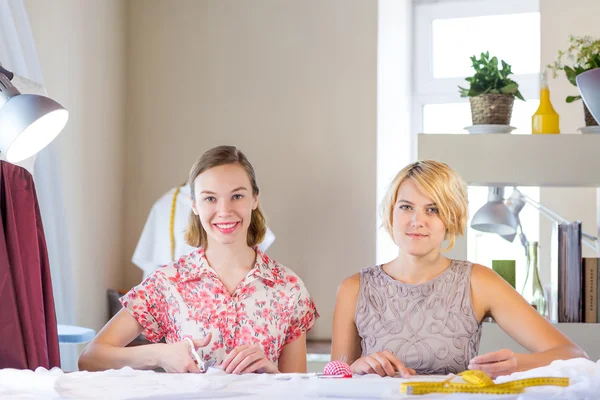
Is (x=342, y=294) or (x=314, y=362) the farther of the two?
(x=314, y=362)

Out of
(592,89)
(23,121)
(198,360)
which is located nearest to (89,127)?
(23,121)

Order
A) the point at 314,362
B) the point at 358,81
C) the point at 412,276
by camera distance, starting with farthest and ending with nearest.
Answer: the point at 358,81 → the point at 314,362 → the point at 412,276

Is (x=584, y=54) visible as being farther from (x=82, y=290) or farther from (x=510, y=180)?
(x=82, y=290)

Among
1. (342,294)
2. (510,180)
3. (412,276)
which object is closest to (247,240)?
(342,294)

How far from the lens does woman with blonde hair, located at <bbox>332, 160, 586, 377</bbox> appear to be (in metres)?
1.87

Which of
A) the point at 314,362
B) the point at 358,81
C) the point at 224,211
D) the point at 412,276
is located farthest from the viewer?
the point at 358,81

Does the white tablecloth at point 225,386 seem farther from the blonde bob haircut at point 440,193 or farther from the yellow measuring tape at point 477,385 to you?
the blonde bob haircut at point 440,193

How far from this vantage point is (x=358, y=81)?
3.86 m

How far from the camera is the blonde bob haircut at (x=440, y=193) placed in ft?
6.16

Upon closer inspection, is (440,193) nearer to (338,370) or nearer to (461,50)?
(338,370)

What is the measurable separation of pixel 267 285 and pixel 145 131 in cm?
229

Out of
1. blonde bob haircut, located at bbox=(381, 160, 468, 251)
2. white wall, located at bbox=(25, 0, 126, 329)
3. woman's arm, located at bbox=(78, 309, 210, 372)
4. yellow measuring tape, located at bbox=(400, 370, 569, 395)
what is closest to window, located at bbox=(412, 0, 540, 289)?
white wall, located at bbox=(25, 0, 126, 329)

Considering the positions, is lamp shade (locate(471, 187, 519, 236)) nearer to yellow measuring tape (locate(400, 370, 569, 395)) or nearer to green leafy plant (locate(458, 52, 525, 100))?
green leafy plant (locate(458, 52, 525, 100))

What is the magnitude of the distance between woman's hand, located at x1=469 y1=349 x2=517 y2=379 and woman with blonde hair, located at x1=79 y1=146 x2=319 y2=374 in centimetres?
50
